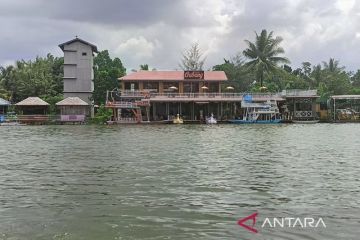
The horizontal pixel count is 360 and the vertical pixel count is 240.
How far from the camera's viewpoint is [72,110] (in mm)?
57812

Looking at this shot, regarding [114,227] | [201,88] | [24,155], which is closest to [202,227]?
[114,227]

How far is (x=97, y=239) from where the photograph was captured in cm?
722

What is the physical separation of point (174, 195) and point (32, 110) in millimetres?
52562

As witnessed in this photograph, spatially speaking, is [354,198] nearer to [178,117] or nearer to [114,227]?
[114,227]

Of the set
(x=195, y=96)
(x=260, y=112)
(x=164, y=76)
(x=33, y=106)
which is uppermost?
(x=164, y=76)

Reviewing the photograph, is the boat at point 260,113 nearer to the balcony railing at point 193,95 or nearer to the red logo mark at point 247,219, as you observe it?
the balcony railing at point 193,95

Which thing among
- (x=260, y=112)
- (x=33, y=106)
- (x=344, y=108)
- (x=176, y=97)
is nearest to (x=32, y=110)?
(x=33, y=106)

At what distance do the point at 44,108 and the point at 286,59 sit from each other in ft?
106

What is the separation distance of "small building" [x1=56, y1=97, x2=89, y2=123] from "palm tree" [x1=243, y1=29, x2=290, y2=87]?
75.5 ft

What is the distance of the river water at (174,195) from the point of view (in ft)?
25.1

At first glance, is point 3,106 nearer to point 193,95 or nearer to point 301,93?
point 193,95

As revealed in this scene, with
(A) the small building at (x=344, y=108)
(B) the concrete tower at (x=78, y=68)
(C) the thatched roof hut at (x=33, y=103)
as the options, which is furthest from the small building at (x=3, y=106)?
(A) the small building at (x=344, y=108)

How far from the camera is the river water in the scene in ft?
25.1

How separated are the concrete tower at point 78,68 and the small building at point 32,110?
5343 millimetres
